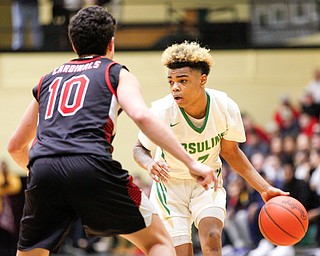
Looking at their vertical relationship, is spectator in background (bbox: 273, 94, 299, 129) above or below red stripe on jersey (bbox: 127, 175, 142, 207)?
below

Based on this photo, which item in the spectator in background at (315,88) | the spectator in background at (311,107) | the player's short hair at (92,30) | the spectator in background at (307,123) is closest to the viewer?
the player's short hair at (92,30)

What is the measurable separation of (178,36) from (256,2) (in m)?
1.82

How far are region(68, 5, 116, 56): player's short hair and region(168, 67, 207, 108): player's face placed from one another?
151 cm

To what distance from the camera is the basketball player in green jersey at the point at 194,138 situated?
6.61m

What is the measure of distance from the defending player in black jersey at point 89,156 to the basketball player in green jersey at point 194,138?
1512mm

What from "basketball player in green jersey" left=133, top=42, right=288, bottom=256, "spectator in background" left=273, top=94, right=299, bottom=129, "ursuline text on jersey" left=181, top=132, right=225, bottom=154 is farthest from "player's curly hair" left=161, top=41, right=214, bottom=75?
"spectator in background" left=273, top=94, right=299, bottom=129

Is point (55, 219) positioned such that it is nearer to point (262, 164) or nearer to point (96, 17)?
point (96, 17)

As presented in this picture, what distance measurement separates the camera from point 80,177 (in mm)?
4824

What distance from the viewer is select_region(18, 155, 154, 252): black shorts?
4848 mm

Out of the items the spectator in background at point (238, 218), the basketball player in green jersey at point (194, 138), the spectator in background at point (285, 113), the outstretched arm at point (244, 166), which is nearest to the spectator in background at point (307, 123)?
the spectator in background at point (285, 113)

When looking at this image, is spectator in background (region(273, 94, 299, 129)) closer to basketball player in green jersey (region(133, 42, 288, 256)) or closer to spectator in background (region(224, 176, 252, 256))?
spectator in background (region(224, 176, 252, 256))

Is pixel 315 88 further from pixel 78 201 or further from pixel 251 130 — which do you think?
pixel 78 201

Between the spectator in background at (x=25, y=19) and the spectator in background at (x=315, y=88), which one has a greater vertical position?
the spectator in background at (x=25, y=19)

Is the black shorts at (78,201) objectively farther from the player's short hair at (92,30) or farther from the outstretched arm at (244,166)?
the outstretched arm at (244,166)
